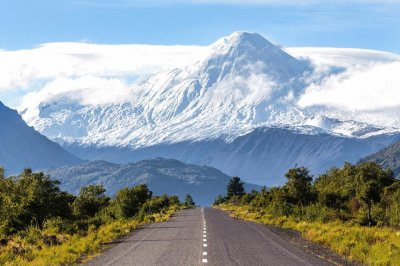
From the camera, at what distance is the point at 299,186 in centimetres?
7488

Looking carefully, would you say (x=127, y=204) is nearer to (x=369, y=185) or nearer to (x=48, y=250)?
(x=369, y=185)

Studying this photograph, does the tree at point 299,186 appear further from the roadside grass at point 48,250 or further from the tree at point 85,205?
the roadside grass at point 48,250

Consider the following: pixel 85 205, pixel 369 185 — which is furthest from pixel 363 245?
pixel 85 205

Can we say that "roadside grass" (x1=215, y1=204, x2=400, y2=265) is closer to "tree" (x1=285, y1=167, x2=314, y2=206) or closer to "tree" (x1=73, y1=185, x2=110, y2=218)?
"tree" (x1=285, y1=167, x2=314, y2=206)

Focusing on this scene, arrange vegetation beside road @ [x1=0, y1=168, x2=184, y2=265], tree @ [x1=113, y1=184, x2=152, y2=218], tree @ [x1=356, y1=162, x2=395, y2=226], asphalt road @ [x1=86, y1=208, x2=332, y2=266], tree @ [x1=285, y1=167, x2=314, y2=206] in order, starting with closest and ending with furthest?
1. asphalt road @ [x1=86, y1=208, x2=332, y2=266]
2. vegetation beside road @ [x1=0, y1=168, x2=184, y2=265]
3. tree @ [x1=356, y1=162, x2=395, y2=226]
4. tree @ [x1=285, y1=167, x2=314, y2=206]
5. tree @ [x1=113, y1=184, x2=152, y2=218]

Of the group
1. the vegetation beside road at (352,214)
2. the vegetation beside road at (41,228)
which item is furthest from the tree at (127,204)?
the vegetation beside road at (352,214)

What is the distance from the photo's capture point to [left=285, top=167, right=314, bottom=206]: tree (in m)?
Answer: 73.9

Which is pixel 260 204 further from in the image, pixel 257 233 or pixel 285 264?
pixel 285 264

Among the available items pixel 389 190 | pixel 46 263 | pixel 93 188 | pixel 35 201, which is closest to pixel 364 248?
pixel 46 263

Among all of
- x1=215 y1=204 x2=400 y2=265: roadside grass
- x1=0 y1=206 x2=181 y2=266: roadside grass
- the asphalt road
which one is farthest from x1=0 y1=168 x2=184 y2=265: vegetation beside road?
x1=215 y1=204 x2=400 y2=265: roadside grass

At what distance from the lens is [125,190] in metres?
89.4

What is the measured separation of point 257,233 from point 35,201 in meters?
16.6

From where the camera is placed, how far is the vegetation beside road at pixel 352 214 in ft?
102

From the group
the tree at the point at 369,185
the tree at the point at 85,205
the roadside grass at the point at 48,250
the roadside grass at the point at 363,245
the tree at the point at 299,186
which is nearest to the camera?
the roadside grass at the point at 363,245
